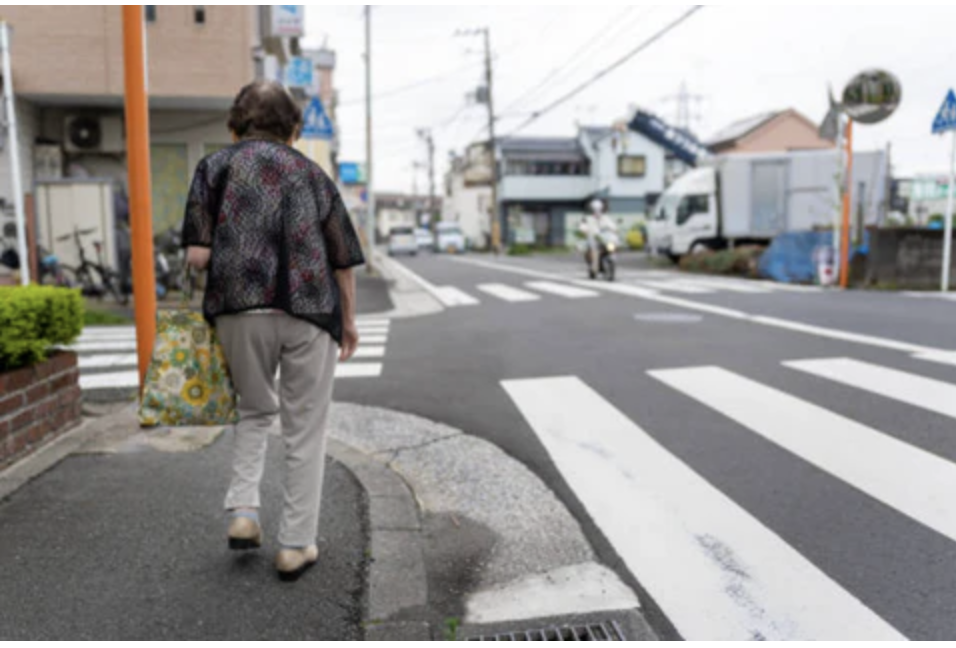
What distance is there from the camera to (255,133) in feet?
8.29

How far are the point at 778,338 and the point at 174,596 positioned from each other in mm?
6326

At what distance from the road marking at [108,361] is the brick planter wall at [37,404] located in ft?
7.21

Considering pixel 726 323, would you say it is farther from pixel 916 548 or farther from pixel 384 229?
pixel 384 229

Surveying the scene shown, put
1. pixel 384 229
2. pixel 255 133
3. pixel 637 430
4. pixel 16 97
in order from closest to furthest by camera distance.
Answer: pixel 255 133, pixel 637 430, pixel 16 97, pixel 384 229

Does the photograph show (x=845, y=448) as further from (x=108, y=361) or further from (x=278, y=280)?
(x=108, y=361)

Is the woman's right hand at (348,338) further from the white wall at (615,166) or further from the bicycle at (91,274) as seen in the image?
the white wall at (615,166)

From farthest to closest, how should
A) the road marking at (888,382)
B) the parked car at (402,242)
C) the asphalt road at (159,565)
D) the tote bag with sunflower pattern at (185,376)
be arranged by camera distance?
the parked car at (402,242) → the road marking at (888,382) → the tote bag with sunflower pattern at (185,376) → the asphalt road at (159,565)

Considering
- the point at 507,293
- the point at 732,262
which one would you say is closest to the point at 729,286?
the point at 732,262

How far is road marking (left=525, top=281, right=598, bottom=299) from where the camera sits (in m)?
12.5

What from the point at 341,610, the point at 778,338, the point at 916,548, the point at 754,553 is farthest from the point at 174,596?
the point at 778,338

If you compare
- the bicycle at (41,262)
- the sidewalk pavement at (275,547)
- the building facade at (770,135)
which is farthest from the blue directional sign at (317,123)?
the building facade at (770,135)

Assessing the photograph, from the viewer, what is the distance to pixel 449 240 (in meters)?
48.5

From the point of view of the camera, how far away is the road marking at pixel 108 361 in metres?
6.47

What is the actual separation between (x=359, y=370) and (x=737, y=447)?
332 cm
